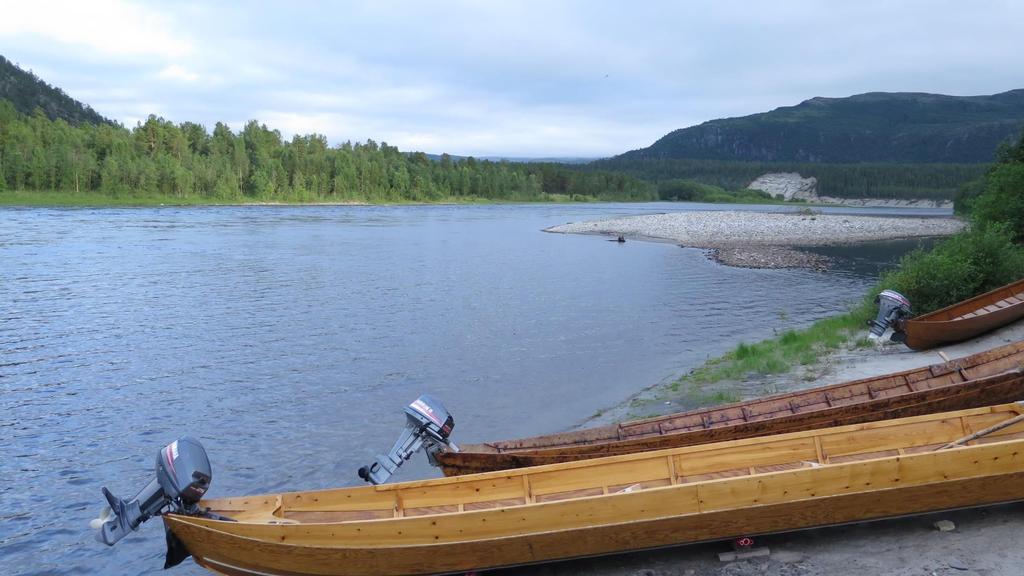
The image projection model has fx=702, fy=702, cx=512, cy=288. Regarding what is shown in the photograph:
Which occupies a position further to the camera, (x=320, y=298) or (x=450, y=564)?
(x=320, y=298)

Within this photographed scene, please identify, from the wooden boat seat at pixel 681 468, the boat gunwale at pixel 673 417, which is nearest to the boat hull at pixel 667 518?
the wooden boat seat at pixel 681 468

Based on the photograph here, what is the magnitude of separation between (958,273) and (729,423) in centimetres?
1538

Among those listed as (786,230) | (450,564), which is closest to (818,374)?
(450,564)

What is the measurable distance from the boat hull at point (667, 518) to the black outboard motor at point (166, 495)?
1.08 feet

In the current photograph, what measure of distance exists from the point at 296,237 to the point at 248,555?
59336mm

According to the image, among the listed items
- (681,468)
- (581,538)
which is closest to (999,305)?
(681,468)

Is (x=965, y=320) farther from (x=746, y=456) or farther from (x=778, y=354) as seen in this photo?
(x=746, y=456)

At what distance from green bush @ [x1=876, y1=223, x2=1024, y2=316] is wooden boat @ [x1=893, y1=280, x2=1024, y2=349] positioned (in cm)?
191

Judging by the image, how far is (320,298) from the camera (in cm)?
3328

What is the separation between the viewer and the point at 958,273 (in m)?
22.0

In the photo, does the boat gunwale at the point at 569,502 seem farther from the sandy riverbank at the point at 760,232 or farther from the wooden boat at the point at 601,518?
the sandy riverbank at the point at 760,232

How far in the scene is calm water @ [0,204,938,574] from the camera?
542 inches

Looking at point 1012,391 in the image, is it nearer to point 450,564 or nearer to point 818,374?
point 818,374

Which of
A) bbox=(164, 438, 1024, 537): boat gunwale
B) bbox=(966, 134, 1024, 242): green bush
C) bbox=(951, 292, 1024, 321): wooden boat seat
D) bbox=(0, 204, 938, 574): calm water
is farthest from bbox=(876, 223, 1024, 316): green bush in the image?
bbox=(164, 438, 1024, 537): boat gunwale
